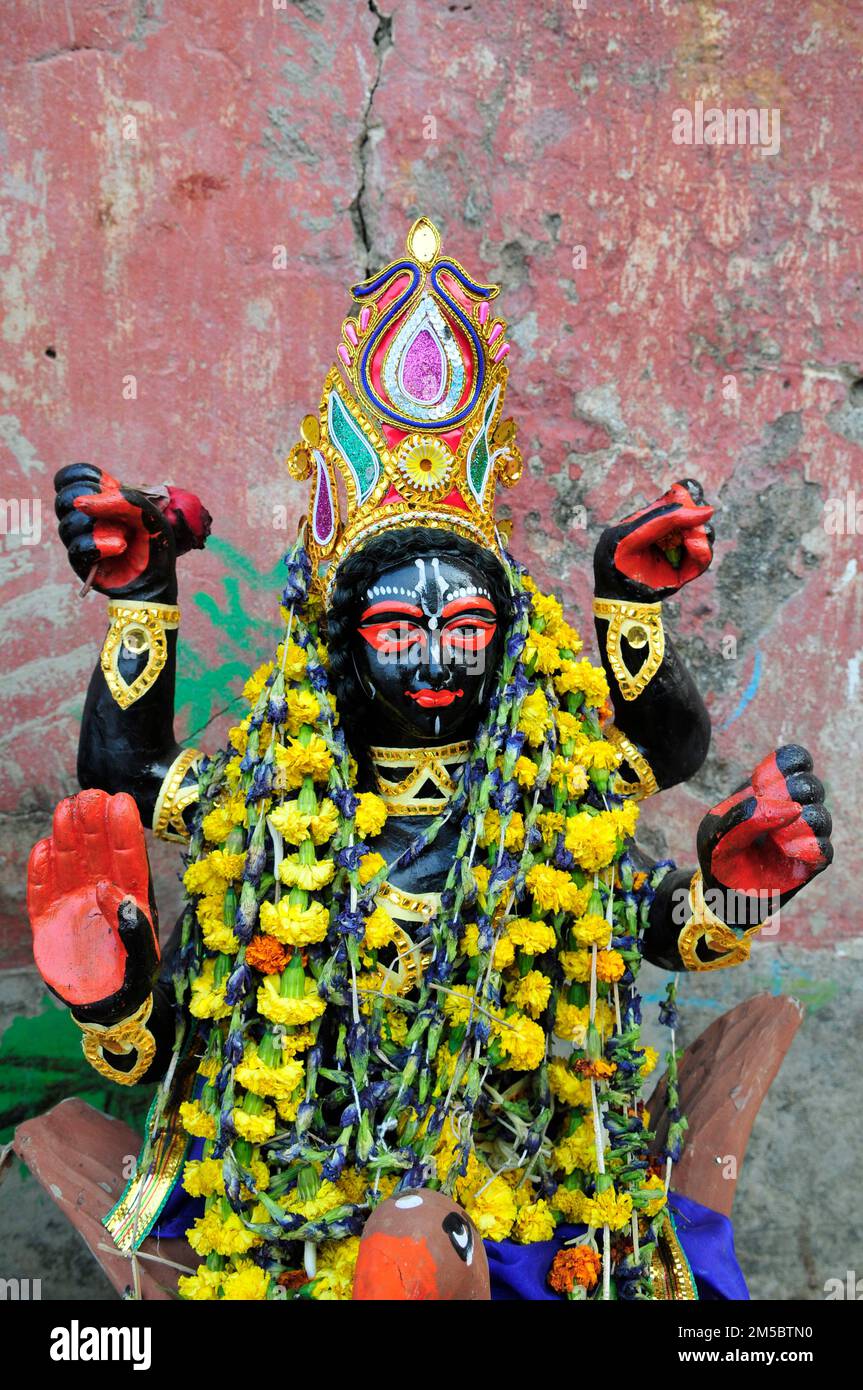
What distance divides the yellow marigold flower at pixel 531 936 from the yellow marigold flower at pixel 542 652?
40 cm

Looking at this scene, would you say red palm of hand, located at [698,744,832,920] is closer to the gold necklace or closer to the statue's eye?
the gold necklace

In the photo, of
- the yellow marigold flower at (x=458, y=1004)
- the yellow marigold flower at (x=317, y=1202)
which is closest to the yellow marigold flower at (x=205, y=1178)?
the yellow marigold flower at (x=317, y=1202)

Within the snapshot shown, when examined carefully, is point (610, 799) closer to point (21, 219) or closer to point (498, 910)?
point (498, 910)

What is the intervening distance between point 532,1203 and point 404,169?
2547mm

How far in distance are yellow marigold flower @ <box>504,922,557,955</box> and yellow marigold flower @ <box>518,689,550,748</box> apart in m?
0.25

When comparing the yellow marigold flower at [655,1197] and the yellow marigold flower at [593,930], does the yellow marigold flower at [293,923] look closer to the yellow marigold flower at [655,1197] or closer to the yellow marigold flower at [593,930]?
the yellow marigold flower at [593,930]

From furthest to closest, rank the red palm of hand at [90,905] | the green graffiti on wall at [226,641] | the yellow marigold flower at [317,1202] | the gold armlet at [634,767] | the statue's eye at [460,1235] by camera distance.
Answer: the green graffiti on wall at [226,641], the gold armlet at [634,767], the yellow marigold flower at [317,1202], the red palm of hand at [90,905], the statue's eye at [460,1235]

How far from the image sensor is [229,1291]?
1.86m

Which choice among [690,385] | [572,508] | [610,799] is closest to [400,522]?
[610,799]

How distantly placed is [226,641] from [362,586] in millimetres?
1071

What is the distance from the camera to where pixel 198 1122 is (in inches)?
78.7

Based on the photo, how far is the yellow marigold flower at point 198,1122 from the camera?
6.55 feet

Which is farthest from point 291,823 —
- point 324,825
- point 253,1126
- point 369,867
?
point 253,1126

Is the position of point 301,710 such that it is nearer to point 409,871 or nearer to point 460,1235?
point 409,871
